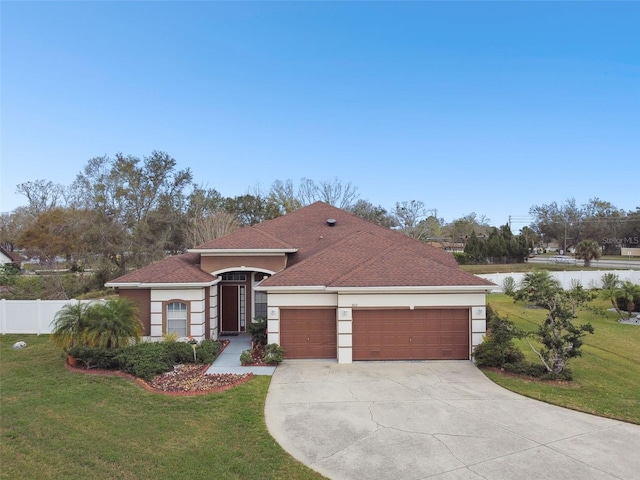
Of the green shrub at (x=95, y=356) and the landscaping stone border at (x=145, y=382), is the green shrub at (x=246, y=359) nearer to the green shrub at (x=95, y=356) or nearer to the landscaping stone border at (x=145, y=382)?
the landscaping stone border at (x=145, y=382)

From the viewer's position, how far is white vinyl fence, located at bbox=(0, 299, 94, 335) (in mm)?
17562

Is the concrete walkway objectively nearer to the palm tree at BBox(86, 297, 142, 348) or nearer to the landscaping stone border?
the landscaping stone border

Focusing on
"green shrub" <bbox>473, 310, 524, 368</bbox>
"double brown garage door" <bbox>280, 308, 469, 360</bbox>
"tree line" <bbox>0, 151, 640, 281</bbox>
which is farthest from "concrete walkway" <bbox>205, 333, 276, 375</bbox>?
"tree line" <bbox>0, 151, 640, 281</bbox>

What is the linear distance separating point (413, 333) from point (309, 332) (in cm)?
378

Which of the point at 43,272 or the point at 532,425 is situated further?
the point at 43,272

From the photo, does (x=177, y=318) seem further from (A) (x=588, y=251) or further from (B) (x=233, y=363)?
(A) (x=588, y=251)

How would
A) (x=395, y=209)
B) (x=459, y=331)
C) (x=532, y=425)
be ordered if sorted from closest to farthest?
(x=532, y=425), (x=459, y=331), (x=395, y=209)

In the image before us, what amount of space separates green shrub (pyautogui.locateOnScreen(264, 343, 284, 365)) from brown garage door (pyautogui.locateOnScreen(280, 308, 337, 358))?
0.65m

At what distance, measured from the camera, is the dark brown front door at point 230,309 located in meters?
17.6

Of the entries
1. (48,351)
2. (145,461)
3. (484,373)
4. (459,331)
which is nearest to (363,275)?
(459,331)

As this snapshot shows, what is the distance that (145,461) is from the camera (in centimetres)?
647

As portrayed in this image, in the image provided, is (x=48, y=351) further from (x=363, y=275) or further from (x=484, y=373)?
(x=484, y=373)

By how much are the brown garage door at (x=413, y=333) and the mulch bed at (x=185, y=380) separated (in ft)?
14.5

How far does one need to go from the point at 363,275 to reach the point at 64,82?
16799mm
